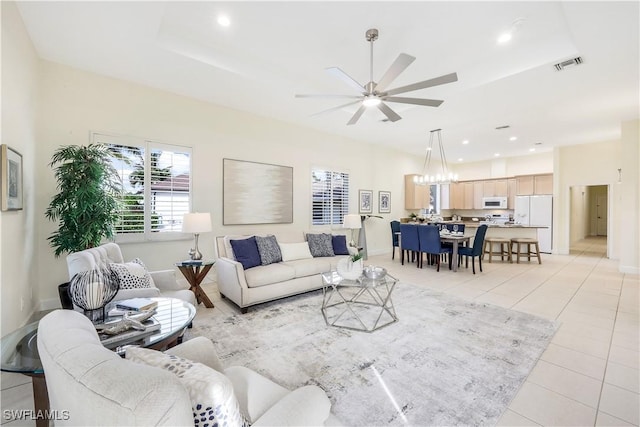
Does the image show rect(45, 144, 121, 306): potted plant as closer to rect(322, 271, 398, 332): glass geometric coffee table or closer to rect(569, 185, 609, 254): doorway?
rect(322, 271, 398, 332): glass geometric coffee table

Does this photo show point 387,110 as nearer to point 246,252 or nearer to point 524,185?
point 246,252

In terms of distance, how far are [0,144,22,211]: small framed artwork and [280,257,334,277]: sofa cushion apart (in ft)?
9.33

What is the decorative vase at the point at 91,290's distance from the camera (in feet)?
5.50

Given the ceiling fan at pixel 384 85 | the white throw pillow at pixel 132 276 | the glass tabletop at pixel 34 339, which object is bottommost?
the glass tabletop at pixel 34 339

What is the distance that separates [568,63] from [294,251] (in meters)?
4.40

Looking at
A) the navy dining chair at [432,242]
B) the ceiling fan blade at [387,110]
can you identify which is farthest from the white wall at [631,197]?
the ceiling fan blade at [387,110]

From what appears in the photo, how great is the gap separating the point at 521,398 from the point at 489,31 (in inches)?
142

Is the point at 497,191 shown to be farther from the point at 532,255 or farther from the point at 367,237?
the point at 367,237

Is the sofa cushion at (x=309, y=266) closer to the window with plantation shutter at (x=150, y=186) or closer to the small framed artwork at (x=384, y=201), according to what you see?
the window with plantation shutter at (x=150, y=186)

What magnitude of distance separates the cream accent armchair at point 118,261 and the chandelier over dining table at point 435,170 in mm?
6028

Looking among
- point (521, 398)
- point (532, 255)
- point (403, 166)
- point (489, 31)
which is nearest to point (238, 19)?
point (489, 31)

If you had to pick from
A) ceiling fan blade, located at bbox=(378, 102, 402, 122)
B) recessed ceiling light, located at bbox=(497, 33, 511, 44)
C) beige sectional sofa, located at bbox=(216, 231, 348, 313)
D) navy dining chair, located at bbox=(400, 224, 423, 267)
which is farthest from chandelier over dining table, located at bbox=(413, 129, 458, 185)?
beige sectional sofa, located at bbox=(216, 231, 348, 313)

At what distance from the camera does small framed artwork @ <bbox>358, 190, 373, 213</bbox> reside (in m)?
7.26

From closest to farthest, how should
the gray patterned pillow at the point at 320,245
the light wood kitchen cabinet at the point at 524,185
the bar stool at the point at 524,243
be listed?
1. the gray patterned pillow at the point at 320,245
2. the bar stool at the point at 524,243
3. the light wood kitchen cabinet at the point at 524,185
